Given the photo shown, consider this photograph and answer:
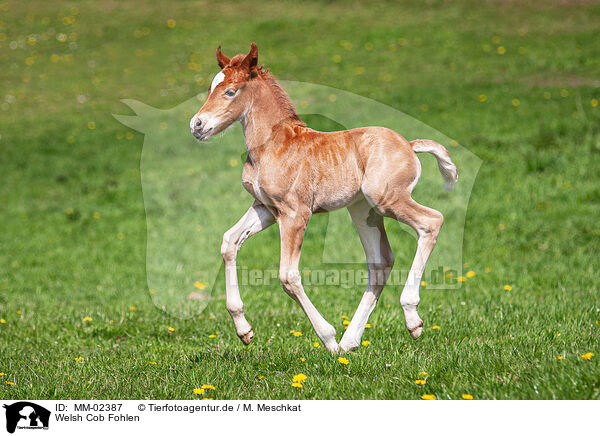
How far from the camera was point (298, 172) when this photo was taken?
14.3ft

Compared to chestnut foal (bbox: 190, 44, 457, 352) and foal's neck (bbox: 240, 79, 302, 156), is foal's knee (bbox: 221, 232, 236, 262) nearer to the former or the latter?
chestnut foal (bbox: 190, 44, 457, 352)

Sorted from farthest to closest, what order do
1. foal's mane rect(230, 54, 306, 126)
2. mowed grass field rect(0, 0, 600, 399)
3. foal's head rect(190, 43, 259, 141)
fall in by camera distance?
mowed grass field rect(0, 0, 600, 399)
foal's mane rect(230, 54, 306, 126)
foal's head rect(190, 43, 259, 141)

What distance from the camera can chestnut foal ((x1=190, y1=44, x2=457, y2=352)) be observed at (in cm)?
432

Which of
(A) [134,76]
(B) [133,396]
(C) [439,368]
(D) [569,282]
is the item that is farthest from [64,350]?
(A) [134,76]

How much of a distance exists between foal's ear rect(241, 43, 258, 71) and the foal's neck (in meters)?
0.13

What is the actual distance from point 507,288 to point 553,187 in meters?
4.39

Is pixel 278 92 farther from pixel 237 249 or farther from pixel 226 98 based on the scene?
pixel 237 249

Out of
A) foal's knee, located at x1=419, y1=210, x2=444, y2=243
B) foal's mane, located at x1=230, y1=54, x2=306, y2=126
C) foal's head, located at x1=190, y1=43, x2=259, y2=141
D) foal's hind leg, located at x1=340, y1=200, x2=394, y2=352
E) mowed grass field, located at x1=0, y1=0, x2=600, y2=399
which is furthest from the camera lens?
foal's hind leg, located at x1=340, y1=200, x2=394, y2=352

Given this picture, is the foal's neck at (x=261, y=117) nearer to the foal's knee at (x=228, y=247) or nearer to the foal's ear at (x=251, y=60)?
the foal's ear at (x=251, y=60)

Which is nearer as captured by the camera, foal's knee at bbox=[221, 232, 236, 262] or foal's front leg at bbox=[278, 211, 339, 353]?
foal's front leg at bbox=[278, 211, 339, 353]

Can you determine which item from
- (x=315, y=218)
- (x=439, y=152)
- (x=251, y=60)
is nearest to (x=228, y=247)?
(x=251, y=60)

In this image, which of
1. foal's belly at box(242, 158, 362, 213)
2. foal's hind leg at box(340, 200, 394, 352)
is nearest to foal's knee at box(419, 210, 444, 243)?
foal's hind leg at box(340, 200, 394, 352)

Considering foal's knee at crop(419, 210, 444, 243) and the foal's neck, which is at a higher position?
the foal's neck

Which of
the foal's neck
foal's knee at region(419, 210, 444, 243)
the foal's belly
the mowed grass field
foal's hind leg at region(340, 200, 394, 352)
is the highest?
the foal's neck
